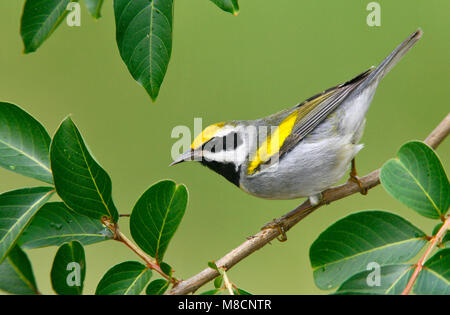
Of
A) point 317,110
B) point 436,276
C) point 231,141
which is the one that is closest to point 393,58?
point 317,110

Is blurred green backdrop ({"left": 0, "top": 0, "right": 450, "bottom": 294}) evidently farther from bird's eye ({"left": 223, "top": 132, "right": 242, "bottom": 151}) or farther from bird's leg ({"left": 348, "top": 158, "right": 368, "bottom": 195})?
bird's leg ({"left": 348, "top": 158, "right": 368, "bottom": 195})

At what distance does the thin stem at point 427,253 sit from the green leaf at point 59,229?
107 centimetres

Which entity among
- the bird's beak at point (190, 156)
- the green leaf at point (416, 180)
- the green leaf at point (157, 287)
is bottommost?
the green leaf at point (157, 287)

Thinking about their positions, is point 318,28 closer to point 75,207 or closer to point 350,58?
point 350,58

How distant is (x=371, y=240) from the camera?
178 cm

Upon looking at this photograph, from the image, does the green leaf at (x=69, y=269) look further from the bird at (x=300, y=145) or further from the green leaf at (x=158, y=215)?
the bird at (x=300, y=145)

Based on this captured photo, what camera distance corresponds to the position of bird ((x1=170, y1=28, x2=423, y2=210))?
2828mm

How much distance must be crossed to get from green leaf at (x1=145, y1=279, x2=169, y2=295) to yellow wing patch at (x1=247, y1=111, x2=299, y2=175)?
3.93 feet

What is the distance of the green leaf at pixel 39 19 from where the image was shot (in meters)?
1.77

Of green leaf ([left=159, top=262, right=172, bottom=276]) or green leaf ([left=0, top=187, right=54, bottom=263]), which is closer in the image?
green leaf ([left=0, top=187, right=54, bottom=263])

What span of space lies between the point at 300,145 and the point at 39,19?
1665mm

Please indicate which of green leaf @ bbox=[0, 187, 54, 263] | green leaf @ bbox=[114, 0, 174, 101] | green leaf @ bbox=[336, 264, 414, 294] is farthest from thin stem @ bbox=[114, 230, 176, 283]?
green leaf @ bbox=[336, 264, 414, 294]

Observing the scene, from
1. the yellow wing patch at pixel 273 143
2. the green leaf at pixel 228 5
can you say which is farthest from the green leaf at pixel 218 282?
the yellow wing patch at pixel 273 143

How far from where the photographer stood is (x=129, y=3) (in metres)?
1.77
